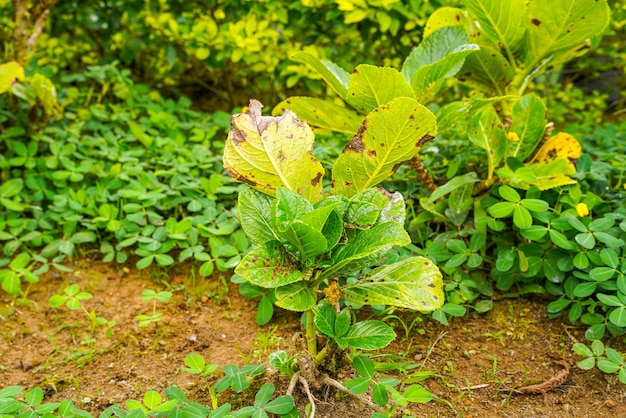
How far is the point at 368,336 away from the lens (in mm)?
1590

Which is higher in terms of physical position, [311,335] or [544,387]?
[311,335]

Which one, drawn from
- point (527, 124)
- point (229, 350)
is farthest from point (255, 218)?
point (527, 124)

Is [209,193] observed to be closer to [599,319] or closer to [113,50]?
[599,319]

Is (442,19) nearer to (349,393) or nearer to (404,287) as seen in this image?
(404,287)

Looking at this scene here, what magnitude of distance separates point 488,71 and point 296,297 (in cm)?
140

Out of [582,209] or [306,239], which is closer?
[306,239]

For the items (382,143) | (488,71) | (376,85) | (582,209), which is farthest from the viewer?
(488,71)

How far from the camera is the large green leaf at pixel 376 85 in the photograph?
6.43ft

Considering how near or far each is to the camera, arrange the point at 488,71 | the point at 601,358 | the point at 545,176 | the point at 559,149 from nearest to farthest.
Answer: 1. the point at 601,358
2. the point at 545,176
3. the point at 559,149
4. the point at 488,71

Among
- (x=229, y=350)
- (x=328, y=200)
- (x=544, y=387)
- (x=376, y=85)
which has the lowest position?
(x=544, y=387)

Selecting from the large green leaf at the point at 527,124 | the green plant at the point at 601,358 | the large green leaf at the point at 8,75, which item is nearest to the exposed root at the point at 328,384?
the green plant at the point at 601,358

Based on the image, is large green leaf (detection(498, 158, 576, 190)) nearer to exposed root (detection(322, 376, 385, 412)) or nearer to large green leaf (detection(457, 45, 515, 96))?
large green leaf (detection(457, 45, 515, 96))

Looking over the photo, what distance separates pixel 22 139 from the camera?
304 centimetres

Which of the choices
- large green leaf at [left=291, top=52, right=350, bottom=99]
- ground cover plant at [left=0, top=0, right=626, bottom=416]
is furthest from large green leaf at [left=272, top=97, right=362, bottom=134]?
large green leaf at [left=291, top=52, right=350, bottom=99]
